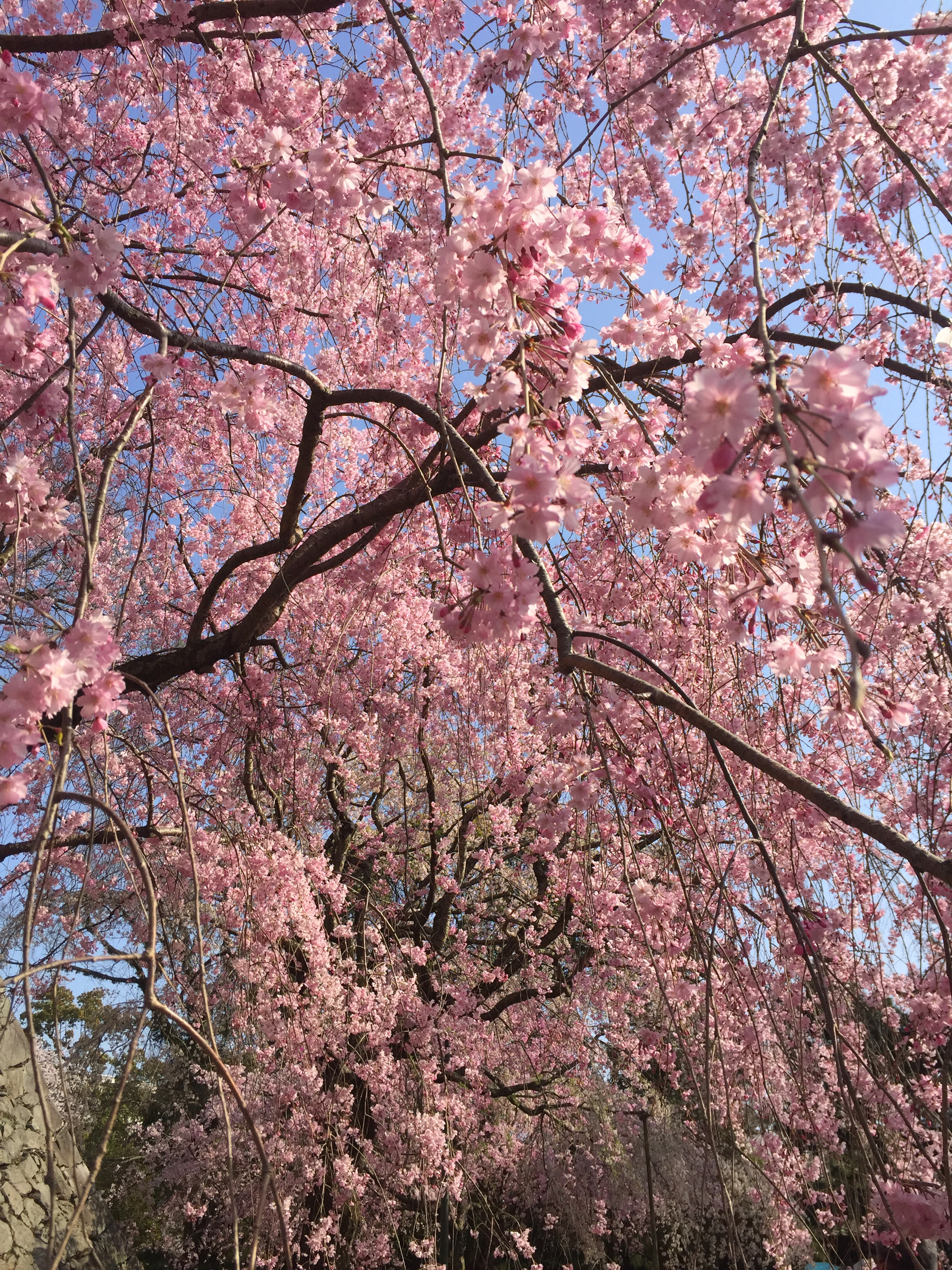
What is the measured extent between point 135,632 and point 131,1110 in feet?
32.6

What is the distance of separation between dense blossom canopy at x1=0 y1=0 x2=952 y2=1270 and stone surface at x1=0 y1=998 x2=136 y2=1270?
62 centimetres

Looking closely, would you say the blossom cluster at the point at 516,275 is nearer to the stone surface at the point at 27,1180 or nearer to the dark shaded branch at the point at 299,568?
the dark shaded branch at the point at 299,568

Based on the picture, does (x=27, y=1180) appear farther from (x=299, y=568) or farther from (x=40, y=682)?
(x=40, y=682)

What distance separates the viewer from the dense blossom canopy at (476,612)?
156 cm

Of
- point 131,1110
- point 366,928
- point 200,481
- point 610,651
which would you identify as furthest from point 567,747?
point 131,1110

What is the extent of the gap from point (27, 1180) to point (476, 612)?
3.98 m

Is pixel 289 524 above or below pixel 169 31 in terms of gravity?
below

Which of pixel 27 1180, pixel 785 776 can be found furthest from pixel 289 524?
pixel 27 1180

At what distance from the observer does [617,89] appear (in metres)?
3.35

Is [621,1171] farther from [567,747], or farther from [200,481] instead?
[200,481]

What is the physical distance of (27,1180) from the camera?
3.90 meters

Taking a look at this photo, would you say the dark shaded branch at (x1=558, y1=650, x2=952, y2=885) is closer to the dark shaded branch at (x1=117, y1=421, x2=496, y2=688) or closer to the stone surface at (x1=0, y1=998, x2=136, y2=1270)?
the dark shaded branch at (x1=117, y1=421, x2=496, y2=688)

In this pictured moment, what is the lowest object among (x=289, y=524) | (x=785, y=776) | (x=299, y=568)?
(x=785, y=776)

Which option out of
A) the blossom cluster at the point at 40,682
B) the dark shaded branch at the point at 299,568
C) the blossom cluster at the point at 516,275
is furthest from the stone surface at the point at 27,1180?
the blossom cluster at the point at 516,275
